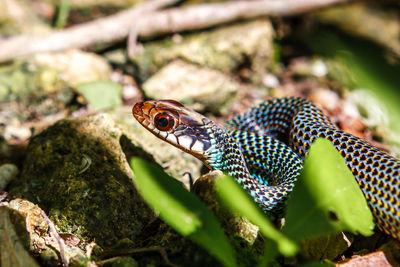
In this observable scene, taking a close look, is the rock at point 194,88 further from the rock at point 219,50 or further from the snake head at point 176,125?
the snake head at point 176,125

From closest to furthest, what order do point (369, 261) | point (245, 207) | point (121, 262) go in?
point (245, 207)
point (121, 262)
point (369, 261)

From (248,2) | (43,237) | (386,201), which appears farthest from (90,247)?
(248,2)

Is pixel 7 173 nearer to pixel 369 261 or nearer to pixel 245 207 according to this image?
pixel 245 207

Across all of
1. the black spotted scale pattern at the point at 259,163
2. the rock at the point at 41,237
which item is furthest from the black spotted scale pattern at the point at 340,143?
the rock at the point at 41,237

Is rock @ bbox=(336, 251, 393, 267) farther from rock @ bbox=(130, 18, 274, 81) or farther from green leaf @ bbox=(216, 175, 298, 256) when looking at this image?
rock @ bbox=(130, 18, 274, 81)

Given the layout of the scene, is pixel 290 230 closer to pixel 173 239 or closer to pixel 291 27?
pixel 173 239

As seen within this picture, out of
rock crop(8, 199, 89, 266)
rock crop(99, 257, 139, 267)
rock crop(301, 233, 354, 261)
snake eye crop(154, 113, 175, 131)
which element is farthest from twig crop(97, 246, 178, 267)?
snake eye crop(154, 113, 175, 131)

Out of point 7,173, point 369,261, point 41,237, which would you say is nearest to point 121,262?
point 41,237
